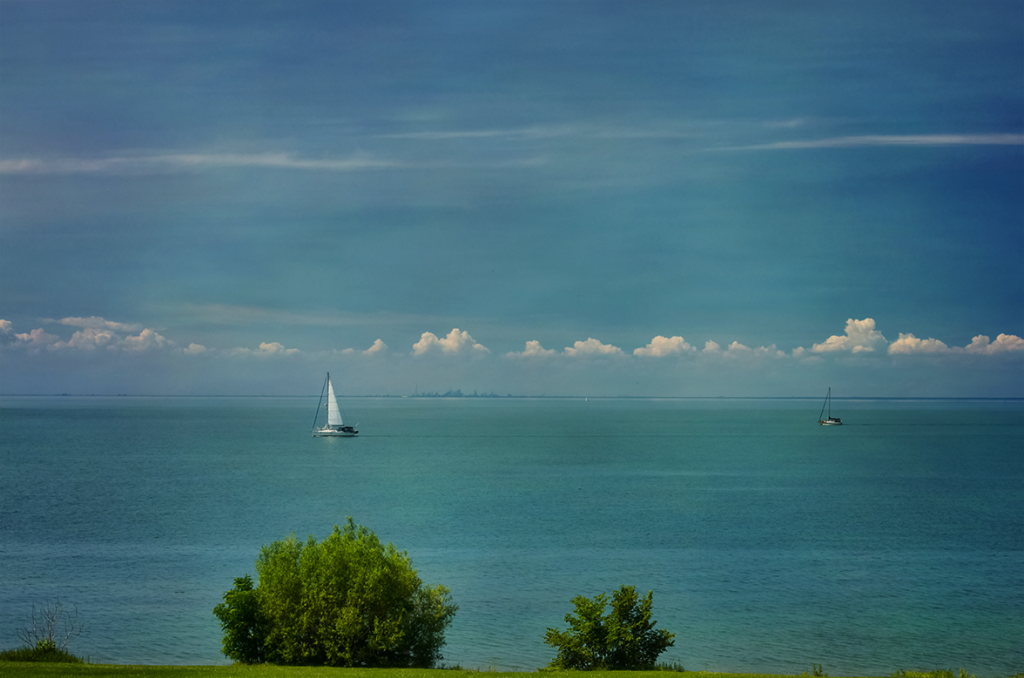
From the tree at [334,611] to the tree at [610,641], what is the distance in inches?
240

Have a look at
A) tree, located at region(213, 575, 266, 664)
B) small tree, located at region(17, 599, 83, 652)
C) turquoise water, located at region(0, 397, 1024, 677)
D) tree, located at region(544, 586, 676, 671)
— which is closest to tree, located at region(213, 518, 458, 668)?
tree, located at region(213, 575, 266, 664)

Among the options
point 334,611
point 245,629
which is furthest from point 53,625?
point 334,611

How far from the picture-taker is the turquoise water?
46438mm

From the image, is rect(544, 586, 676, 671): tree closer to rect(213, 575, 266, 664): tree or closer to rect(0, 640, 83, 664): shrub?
rect(213, 575, 266, 664): tree

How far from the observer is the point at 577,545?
6994 centimetres

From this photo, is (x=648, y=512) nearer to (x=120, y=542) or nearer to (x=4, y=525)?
(x=120, y=542)

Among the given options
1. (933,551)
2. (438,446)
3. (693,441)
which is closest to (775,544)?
(933,551)

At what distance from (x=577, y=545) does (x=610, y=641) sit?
3889cm

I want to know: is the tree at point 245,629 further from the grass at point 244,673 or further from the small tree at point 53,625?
the small tree at point 53,625

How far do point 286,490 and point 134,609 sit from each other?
5386 cm

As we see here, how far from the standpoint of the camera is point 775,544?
236 ft

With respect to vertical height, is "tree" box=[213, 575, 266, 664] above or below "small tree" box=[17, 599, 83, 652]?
above

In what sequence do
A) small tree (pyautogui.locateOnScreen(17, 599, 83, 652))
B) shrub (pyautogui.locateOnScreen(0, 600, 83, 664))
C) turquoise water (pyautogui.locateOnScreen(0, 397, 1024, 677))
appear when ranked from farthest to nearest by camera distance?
turquoise water (pyautogui.locateOnScreen(0, 397, 1024, 677))
small tree (pyautogui.locateOnScreen(17, 599, 83, 652))
shrub (pyautogui.locateOnScreen(0, 600, 83, 664))

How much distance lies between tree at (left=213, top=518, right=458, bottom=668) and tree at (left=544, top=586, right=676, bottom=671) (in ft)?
20.0
